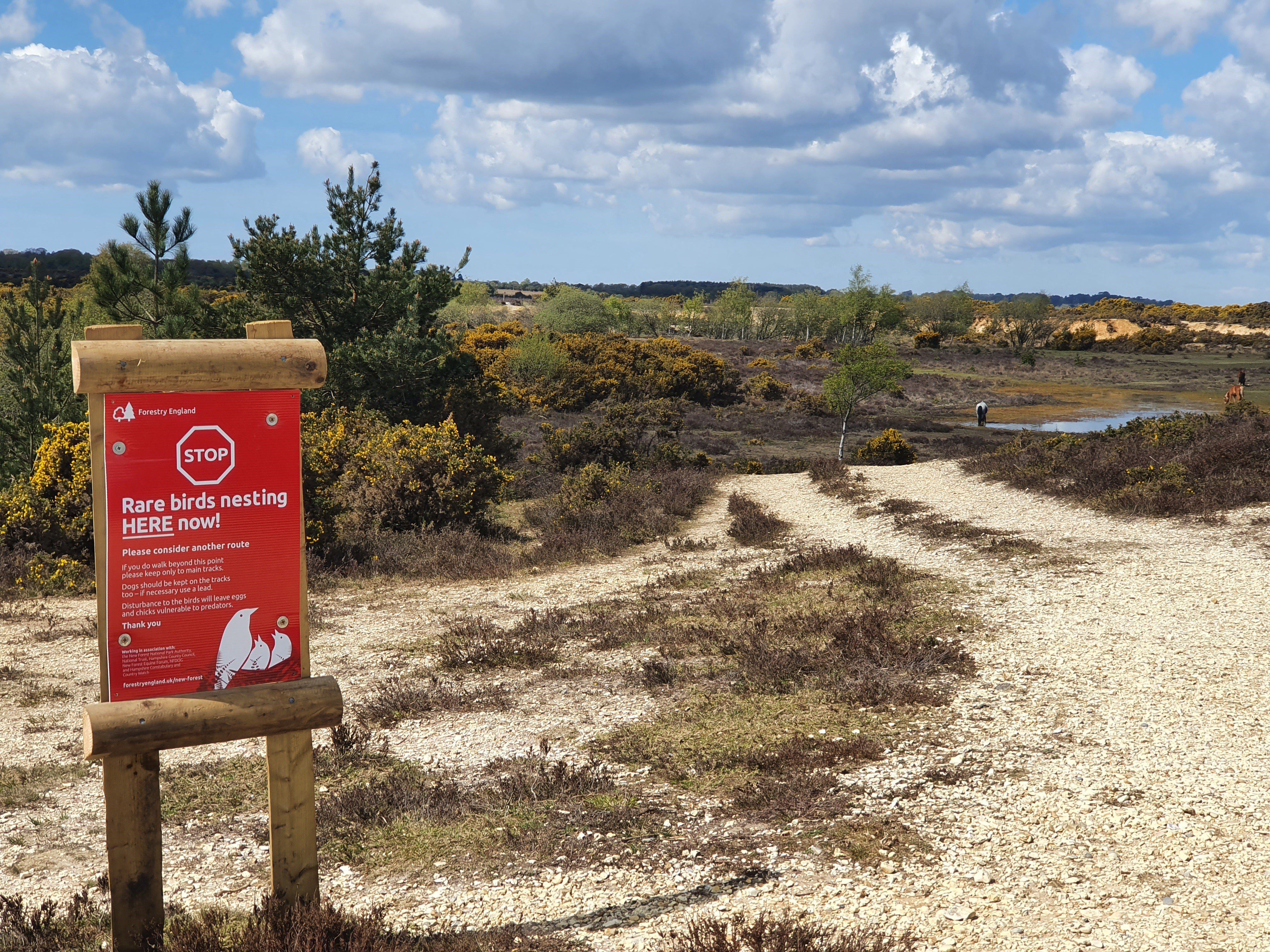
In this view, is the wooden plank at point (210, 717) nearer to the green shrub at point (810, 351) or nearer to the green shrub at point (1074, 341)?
the green shrub at point (810, 351)

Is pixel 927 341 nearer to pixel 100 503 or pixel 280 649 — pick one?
pixel 280 649

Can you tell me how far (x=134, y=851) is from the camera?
3.43 m

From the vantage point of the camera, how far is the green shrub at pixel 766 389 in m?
39.8

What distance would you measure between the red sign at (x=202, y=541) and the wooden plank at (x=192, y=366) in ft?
0.13

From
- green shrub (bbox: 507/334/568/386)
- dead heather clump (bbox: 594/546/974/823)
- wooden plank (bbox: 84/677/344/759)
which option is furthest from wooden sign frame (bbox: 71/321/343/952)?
green shrub (bbox: 507/334/568/386)

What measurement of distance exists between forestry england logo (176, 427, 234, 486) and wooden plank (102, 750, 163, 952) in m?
1.02

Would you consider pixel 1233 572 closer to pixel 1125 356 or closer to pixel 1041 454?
pixel 1041 454

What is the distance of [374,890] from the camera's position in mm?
4414

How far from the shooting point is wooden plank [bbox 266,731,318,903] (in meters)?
3.58

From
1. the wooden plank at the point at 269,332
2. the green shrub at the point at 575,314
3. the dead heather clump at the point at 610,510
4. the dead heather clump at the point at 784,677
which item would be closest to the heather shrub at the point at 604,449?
the dead heather clump at the point at 610,510

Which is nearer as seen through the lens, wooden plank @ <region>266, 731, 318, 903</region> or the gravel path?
wooden plank @ <region>266, 731, 318, 903</region>

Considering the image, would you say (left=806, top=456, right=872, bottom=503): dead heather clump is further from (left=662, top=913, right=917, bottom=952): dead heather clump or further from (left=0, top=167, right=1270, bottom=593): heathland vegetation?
(left=662, top=913, right=917, bottom=952): dead heather clump

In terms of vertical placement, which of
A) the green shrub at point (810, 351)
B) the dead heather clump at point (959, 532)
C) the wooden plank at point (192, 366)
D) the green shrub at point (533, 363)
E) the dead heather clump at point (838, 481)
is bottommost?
the dead heather clump at point (959, 532)

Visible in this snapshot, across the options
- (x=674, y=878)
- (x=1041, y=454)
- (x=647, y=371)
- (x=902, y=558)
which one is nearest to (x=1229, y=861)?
(x=674, y=878)
